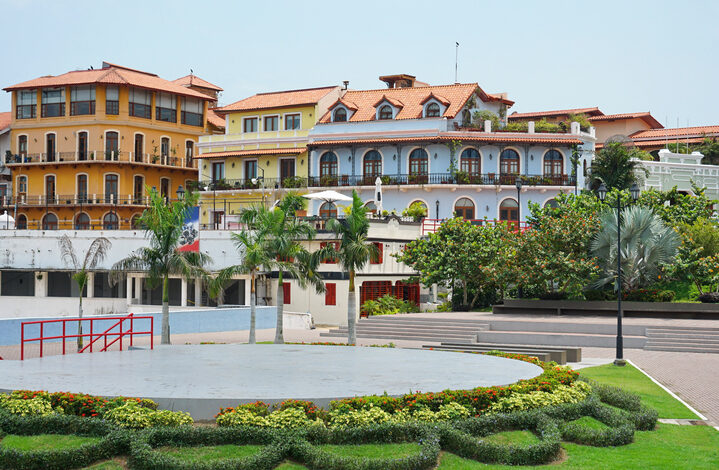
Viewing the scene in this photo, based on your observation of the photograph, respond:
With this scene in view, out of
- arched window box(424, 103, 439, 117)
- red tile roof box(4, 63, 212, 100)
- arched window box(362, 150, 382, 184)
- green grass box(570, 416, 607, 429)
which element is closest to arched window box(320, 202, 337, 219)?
arched window box(362, 150, 382, 184)

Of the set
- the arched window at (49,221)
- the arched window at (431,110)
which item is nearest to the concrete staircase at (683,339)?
the arched window at (431,110)

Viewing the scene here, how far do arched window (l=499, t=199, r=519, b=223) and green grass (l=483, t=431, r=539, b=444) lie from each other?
43152mm

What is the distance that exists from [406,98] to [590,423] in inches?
1858

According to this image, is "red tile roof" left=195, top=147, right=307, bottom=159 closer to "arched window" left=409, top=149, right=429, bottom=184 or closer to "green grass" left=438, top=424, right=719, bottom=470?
"arched window" left=409, top=149, right=429, bottom=184

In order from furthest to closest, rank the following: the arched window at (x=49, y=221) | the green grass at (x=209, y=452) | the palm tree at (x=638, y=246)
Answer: the arched window at (x=49, y=221) → the palm tree at (x=638, y=246) → the green grass at (x=209, y=452)

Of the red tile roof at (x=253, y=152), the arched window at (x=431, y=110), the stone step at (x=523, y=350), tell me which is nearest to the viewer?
the stone step at (x=523, y=350)

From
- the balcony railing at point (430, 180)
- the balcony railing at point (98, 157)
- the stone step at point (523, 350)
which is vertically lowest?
the stone step at point (523, 350)

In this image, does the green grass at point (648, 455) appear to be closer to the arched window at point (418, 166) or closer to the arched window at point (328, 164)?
the arched window at point (418, 166)

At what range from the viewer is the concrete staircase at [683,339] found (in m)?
31.1

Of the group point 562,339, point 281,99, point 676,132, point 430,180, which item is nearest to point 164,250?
point 562,339

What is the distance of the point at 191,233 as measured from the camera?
4831 centimetres

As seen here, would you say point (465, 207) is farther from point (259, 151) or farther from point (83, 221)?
point (83, 221)

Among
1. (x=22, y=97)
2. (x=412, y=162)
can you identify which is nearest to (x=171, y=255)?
(x=412, y=162)

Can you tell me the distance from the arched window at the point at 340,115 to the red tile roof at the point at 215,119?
15348mm
